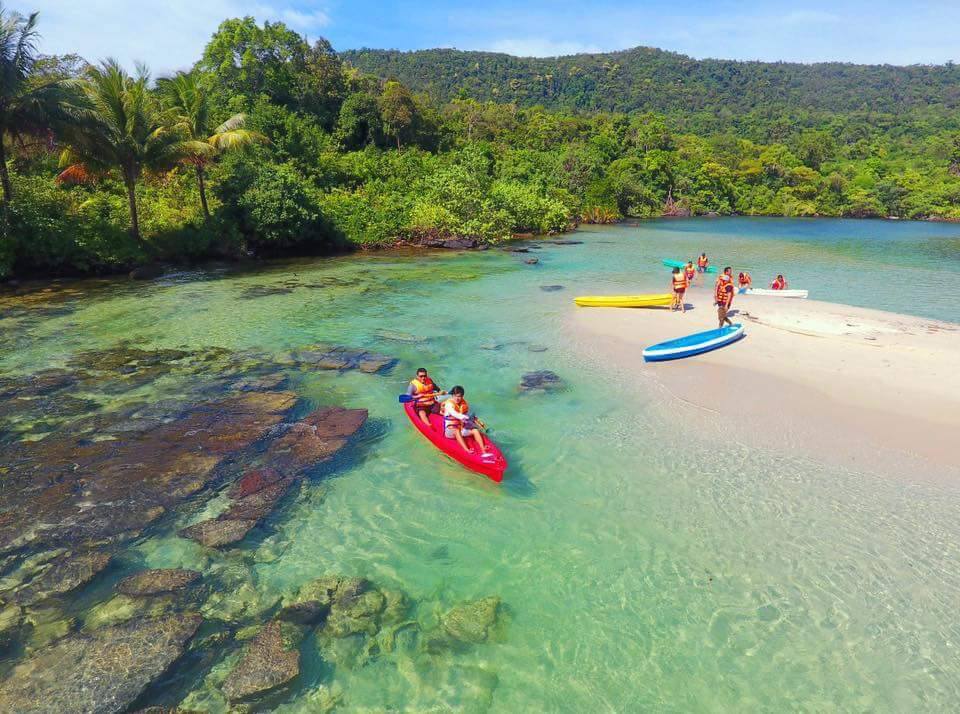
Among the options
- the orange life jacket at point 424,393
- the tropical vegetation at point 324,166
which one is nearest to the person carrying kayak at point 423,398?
the orange life jacket at point 424,393

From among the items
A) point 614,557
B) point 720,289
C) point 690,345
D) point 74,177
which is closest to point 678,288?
point 720,289

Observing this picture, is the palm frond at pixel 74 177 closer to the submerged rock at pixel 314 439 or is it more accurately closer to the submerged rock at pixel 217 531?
the submerged rock at pixel 314 439

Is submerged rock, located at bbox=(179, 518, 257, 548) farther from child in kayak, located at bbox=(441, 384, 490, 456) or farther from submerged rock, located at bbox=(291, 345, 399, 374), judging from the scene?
submerged rock, located at bbox=(291, 345, 399, 374)

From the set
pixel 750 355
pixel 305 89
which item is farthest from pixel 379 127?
pixel 750 355

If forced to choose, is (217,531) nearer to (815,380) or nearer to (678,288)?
(815,380)

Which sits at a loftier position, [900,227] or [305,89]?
[305,89]

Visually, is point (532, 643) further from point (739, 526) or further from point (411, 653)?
point (739, 526)
